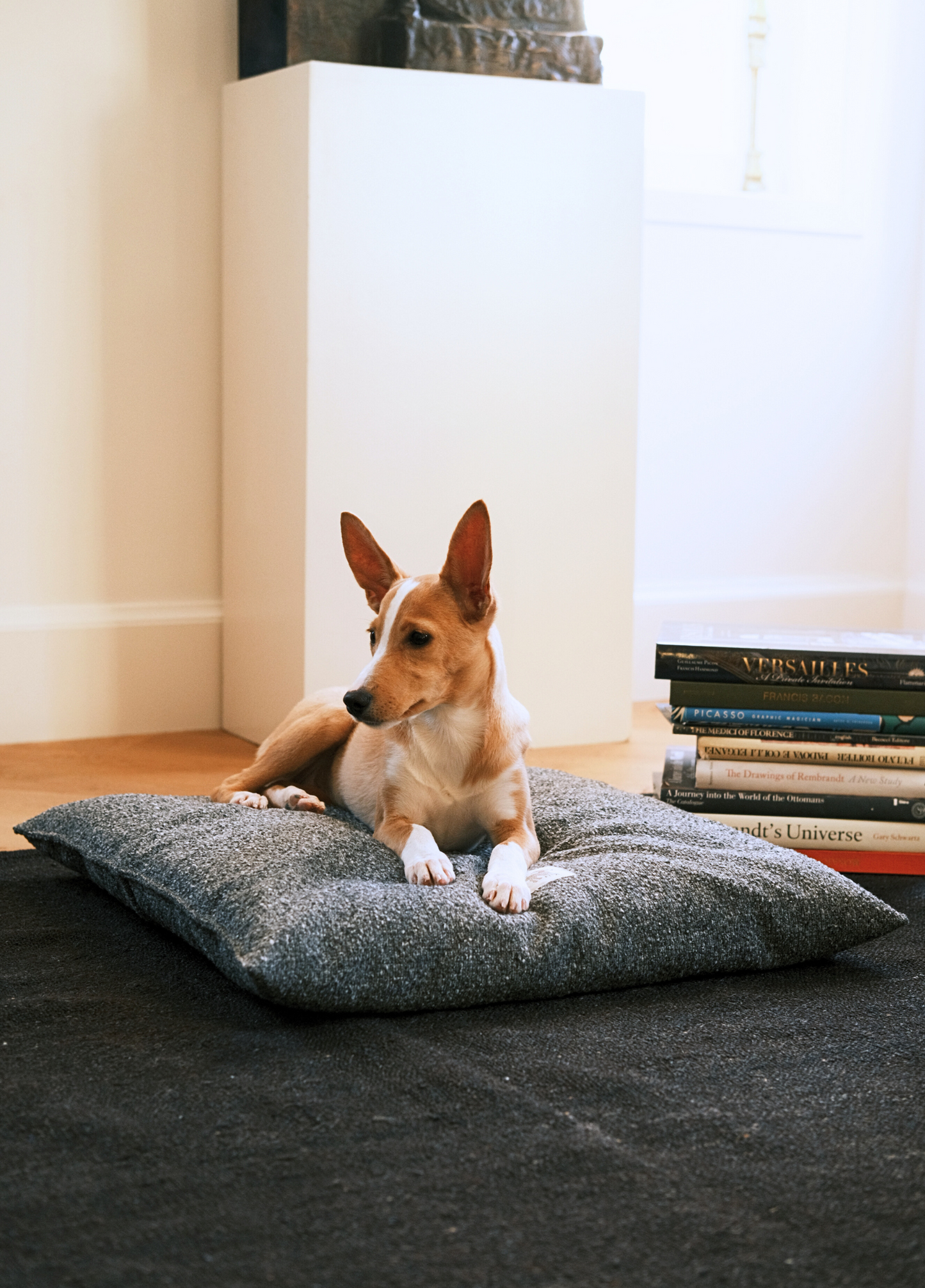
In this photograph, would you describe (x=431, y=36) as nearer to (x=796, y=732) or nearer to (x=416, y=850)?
(x=796, y=732)

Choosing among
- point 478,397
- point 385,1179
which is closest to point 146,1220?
point 385,1179

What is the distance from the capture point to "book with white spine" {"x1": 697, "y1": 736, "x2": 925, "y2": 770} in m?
2.22

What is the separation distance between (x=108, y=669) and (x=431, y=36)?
64.7 inches

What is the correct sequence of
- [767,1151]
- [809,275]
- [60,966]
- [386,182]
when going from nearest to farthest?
[767,1151], [60,966], [386,182], [809,275]

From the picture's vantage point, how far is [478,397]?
10.3ft

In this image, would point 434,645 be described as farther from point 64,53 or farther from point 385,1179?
point 64,53

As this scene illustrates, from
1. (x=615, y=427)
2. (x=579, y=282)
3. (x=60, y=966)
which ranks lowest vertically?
(x=60, y=966)

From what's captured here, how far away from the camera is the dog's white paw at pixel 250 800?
212cm

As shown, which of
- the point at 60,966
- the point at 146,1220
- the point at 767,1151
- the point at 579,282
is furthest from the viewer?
the point at 579,282

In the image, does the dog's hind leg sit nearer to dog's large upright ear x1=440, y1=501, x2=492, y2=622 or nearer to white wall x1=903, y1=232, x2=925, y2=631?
dog's large upright ear x1=440, y1=501, x2=492, y2=622

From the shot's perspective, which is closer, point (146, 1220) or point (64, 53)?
point (146, 1220)

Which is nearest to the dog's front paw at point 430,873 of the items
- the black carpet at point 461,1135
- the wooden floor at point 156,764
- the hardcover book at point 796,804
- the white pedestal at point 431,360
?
the black carpet at point 461,1135

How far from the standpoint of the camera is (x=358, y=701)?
174 centimetres

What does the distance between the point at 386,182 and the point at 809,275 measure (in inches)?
61.8
